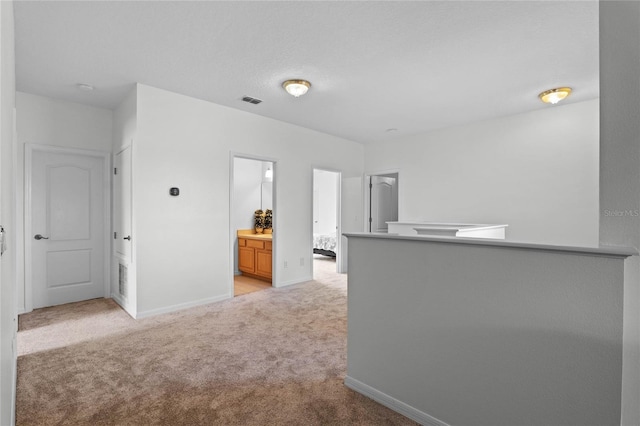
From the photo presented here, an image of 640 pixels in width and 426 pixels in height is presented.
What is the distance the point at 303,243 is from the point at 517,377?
4134 mm

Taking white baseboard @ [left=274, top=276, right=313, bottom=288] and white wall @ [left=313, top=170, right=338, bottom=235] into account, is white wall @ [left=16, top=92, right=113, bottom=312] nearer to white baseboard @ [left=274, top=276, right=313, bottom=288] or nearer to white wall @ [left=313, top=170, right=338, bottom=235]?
white baseboard @ [left=274, top=276, right=313, bottom=288]

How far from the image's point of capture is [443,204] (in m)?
5.49

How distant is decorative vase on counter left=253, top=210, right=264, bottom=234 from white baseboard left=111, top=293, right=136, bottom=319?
8.99 feet

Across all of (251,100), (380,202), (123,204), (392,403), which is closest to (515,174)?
(380,202)

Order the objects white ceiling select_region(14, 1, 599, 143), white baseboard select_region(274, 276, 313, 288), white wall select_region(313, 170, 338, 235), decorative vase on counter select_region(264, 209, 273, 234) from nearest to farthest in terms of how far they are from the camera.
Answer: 1. white ceiling select_region(14, 1, 599, 143)
2. white baseboard select_region(274, 276, 313, 288)
3. decorative vase on counter select_region(264, 209, 273, 234)
4. white wall select_region(313, 170, 338, 235)

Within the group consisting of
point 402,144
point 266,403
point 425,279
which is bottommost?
point 266,403

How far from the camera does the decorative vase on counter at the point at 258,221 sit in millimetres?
6449

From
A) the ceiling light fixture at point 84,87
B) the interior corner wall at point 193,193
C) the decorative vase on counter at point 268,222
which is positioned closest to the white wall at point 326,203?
the decorative vase on counter at point 268,222

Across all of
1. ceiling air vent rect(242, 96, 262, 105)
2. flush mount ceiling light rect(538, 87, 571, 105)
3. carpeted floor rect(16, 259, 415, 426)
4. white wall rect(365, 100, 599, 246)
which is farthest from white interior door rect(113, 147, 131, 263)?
flush mount ceiling light rect(538, 87, 571, 105)

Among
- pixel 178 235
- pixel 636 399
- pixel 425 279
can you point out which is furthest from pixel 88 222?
pixel 636 399

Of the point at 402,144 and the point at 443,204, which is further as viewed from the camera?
the point at 402,144

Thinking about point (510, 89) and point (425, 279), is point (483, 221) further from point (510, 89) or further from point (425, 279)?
point (425, 279)

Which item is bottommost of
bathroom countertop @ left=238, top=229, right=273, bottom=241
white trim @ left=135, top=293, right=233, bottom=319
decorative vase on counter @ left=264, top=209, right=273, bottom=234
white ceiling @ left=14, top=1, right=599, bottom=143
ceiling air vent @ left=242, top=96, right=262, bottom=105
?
white trim @ left=135, top=293, right=233, bottom=319

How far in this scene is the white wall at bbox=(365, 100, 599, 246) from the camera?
13.8 ft
